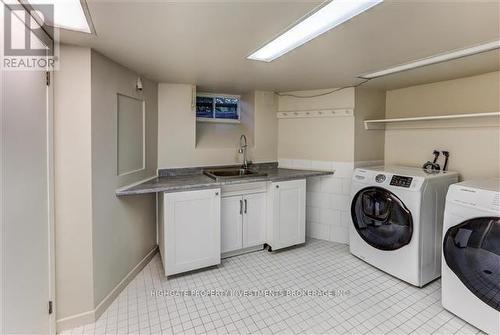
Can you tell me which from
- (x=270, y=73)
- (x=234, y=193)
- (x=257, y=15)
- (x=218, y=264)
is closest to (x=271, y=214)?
(x=234, y=193)

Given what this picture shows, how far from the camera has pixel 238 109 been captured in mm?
3537

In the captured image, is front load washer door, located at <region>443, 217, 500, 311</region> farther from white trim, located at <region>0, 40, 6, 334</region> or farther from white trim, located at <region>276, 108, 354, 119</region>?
white trim, located at <region>0, 40, 6, 334</region>

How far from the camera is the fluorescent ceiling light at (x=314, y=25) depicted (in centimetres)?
121

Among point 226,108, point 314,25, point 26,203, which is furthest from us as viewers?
point 226,108

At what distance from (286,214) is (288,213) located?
3cm

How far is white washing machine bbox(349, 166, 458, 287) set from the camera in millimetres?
2150

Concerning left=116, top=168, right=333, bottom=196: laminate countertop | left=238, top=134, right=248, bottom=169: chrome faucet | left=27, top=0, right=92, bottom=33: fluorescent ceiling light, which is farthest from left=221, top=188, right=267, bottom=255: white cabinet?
left=27, top=0, right=92, bottom=33: fluorescent ceiling light

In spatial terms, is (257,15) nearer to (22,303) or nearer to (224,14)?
(224,14)

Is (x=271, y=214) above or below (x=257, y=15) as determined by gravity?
below

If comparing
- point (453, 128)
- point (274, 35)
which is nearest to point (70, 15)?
point (274, 35)

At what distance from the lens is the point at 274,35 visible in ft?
4.98

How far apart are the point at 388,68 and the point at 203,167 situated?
2.19 m

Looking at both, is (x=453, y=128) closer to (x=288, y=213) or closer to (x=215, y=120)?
(x=288, y=213)

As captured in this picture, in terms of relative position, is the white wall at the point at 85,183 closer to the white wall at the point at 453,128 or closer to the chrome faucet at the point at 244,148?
the chrome faucet at the point at 244,148
